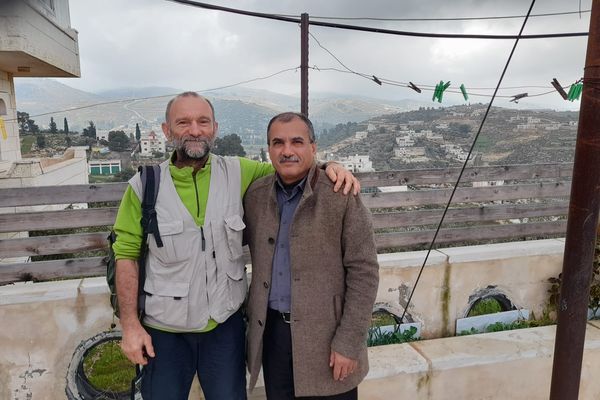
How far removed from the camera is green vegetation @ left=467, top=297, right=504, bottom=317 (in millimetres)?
4192

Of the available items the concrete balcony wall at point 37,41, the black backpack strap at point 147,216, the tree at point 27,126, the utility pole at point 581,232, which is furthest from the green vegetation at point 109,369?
the tree at point 27,126

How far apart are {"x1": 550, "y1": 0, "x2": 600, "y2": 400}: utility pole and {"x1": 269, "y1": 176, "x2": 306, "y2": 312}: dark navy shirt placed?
4.20ft

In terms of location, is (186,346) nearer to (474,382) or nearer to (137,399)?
(137,399)

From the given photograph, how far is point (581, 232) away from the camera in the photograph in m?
1.96

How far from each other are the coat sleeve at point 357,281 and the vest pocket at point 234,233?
0.51m

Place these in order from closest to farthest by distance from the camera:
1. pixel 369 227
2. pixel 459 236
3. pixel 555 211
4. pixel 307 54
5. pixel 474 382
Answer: pixel 369 227 → pixel 474 382 → pixel 307 54 → pixel 459 236 → pixel 555 211

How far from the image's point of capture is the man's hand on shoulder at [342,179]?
1.83 m

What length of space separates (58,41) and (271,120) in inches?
458

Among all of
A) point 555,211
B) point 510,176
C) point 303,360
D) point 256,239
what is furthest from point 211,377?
point 555,211

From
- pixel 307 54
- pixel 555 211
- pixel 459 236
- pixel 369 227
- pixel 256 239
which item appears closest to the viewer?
pixel 369 227

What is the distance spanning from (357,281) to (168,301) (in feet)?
2.84

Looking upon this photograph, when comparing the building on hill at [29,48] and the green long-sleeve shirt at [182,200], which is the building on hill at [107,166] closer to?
the building on hill at [29,48]

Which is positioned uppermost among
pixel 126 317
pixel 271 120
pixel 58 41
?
pixel 58 41

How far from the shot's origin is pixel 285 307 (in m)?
1.92
